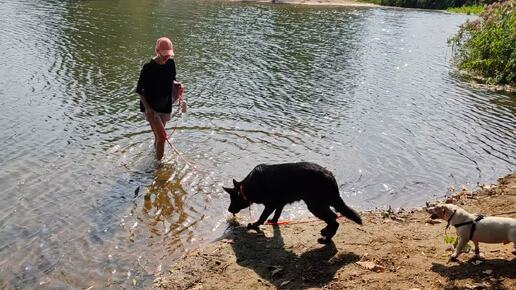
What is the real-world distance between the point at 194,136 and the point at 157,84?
265 centimetres

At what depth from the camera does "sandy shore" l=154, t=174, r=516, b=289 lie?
19.2 ft

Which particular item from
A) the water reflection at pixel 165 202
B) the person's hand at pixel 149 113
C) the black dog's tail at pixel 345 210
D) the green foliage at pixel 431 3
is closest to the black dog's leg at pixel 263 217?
the black dog's tail at pixel 345 210

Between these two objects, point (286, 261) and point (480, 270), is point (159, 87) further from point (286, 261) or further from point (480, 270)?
point (480, 270)

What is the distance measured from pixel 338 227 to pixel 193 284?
2.46 metres

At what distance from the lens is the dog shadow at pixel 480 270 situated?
5656 mm

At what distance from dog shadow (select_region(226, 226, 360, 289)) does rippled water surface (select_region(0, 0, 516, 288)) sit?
39.7 inches

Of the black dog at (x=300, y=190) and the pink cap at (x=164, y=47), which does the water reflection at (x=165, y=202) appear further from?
the pink cap at (x=164, y=47)

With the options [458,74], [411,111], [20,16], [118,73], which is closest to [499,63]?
[458,74]

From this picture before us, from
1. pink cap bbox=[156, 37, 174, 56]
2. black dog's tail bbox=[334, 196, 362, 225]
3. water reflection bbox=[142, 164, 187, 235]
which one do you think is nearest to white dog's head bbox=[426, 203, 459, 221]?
black dog's tail bbox=[334, 196, 362, 225]

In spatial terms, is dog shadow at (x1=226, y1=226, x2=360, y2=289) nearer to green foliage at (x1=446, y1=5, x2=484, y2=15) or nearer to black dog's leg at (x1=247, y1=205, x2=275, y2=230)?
black dog's leg at (x1=247, y1=205, x2=275, y2=230)

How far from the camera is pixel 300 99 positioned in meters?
16.0

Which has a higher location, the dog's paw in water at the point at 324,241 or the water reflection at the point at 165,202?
the dog's paw in water at the point at 324,241

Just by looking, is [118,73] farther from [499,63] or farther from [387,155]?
[499,63]

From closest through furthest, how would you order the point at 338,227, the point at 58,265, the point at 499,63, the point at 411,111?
the point at 58,265 → the point at 338,227 → the point at 411,111 → the point at 499,63
